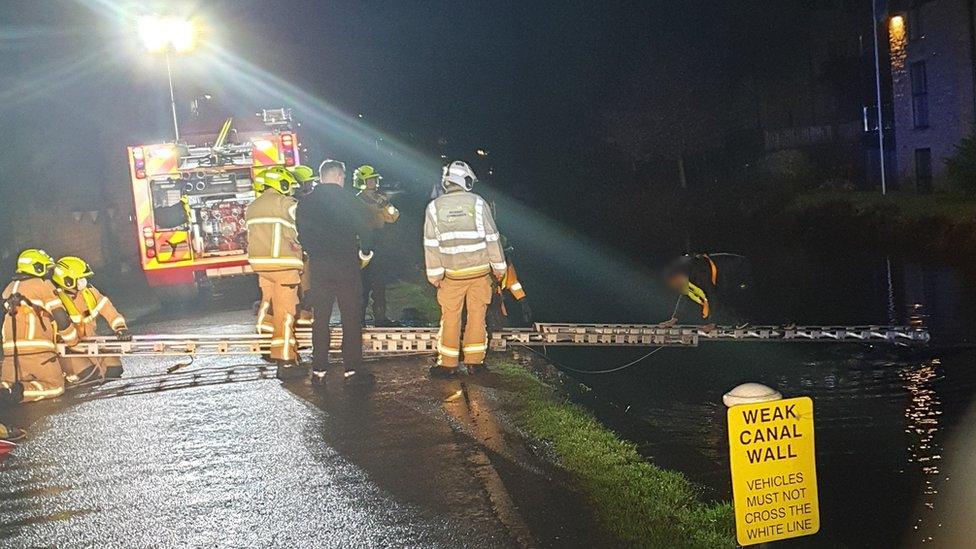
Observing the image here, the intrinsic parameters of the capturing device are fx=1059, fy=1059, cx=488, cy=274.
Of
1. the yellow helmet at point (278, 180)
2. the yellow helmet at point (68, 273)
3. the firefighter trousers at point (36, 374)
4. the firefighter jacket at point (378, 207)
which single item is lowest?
the firefighter trousers at point (36, 374)

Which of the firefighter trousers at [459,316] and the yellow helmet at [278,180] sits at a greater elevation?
the yellow helmet at [278,180]

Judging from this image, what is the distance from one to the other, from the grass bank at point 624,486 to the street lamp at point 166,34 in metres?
13.3

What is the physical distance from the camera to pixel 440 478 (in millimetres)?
6340

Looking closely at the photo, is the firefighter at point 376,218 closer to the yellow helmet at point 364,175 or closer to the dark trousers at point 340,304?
the yellow helmet at point 364,175

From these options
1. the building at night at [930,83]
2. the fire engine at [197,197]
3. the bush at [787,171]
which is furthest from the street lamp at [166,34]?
the bush at [787,171]

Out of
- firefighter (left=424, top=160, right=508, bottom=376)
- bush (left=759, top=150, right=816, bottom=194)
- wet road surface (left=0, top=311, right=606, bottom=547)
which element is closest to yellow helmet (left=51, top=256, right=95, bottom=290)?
wet road surface (left=0, top=311, right=606, bottom=547)

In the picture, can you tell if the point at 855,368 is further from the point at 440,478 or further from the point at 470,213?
the point at 440,478

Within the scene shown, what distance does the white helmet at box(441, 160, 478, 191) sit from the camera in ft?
30.6

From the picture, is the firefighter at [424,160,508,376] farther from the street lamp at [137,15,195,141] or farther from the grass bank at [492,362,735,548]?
the street lamp at [137,15,195,141]

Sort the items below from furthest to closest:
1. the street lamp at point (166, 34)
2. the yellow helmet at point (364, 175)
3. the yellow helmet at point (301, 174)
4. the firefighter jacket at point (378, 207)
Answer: the street lamp at point (166, 34) → the yellow helmet at point (364, 175) → the firefighter jacket at point (378, 207) → the yellow helmet at point (301, 174)

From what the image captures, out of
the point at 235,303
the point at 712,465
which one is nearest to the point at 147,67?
the point at 235,303

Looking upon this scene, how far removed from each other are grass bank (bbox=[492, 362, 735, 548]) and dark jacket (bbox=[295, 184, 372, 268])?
216cm

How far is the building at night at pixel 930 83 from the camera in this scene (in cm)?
3341

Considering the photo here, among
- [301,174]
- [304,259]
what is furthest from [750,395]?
[304,259]
